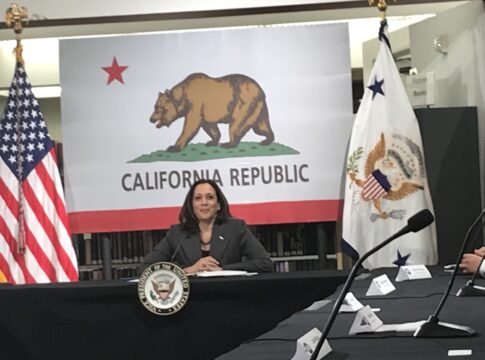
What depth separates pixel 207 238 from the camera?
6168 millimetres

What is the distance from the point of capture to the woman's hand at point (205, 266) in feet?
19.1

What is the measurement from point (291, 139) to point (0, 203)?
1.90 metres

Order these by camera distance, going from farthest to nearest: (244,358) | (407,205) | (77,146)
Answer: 1. (77,146)
2. (407,205)
3. (244,358)

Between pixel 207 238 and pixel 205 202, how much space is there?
0.20 metres

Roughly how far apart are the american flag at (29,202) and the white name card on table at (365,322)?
172 inches

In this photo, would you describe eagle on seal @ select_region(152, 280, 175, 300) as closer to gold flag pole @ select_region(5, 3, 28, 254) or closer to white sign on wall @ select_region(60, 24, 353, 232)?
gold flag pole @ select_region(5, 3, 28, 254)

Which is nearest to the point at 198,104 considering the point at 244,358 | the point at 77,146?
the point at 77,146

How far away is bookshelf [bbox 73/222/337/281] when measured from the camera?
7.74 m

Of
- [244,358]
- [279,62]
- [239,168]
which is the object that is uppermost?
[279,62]

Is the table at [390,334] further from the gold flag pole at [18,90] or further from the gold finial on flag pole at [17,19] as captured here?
the gold finial on flag pole at [17,19]

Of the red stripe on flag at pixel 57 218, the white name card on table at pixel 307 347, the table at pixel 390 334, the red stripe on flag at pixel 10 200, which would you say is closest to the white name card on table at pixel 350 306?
the table at pixel 390 334

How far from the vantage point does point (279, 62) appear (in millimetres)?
7492

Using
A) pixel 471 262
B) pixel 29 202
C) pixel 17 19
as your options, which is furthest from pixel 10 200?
pixel 471 262

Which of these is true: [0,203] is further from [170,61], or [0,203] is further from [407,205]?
[407,205]
